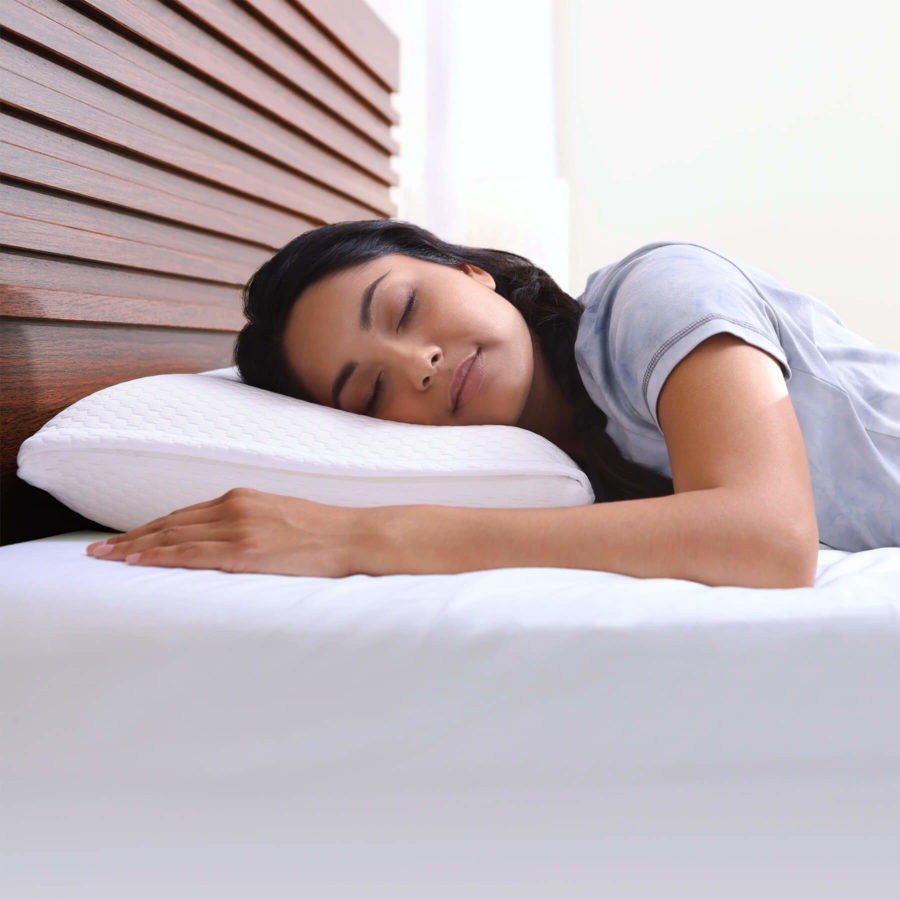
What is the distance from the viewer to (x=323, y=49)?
1.88 metres

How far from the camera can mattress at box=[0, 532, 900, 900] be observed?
618mm

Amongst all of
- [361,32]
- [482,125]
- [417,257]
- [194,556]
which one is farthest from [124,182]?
[482,125]

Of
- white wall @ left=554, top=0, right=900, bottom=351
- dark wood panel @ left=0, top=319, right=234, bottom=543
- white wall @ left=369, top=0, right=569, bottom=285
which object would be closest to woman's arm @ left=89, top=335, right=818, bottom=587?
dark wood panel @ left=0, top=319, right=234, bottom=543

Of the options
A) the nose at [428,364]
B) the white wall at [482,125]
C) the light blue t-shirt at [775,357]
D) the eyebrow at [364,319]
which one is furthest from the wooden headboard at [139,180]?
the white wall at [482,125]

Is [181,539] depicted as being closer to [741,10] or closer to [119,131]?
[119,131]

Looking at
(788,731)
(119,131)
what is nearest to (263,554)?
(788,731)

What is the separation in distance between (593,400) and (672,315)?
0.77 ft

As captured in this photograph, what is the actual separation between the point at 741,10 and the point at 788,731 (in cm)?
354

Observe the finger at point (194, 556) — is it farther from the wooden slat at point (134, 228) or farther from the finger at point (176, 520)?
the wooden slat at point (134, 228)

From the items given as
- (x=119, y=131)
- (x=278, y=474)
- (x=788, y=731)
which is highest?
(x=119, y=131)

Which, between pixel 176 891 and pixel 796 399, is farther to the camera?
pixel 796 399

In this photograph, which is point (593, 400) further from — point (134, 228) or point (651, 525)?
point (134, 228)

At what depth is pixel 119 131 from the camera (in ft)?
3.95

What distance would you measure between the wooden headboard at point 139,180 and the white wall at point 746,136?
198 centimetres
